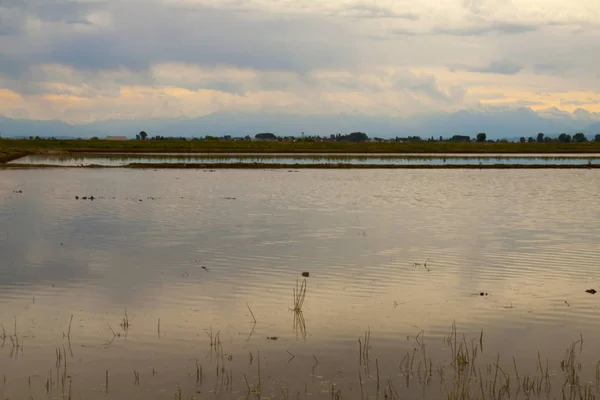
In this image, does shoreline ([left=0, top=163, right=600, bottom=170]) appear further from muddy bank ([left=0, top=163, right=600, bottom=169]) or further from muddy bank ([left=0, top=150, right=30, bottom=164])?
muddy bank ([left=0, top=150, right=30, bottom=164])

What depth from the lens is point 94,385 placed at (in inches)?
380

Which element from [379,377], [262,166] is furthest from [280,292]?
[262,166]

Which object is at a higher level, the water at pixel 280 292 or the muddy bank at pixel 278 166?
the muddy bank at pixel 278 166

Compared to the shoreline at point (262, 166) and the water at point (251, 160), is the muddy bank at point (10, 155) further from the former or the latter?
the shoreline at point (262, 166)

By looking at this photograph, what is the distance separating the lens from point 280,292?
48.9 ft

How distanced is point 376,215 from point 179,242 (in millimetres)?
10231

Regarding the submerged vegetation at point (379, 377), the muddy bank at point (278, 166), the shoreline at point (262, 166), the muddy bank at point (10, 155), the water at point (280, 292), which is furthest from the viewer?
the muddy bank at point (10, 155)

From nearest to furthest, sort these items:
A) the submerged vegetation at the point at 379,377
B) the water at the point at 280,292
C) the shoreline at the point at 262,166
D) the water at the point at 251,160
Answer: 1. the submerged vegetation at the point at 379,377
2. the water at the point at 280,292
3. the shoreline at the point at 262,166
4. the water at the point at 251,160

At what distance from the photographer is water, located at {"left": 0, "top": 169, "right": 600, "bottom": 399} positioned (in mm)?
10211

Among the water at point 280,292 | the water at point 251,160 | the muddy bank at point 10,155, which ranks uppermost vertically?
the muddy bank at point 10,155

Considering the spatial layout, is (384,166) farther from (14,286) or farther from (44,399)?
(44,399)

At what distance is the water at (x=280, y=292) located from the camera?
10.2 m

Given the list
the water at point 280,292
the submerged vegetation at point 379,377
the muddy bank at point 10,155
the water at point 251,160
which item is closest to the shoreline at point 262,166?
the water at point 251,160

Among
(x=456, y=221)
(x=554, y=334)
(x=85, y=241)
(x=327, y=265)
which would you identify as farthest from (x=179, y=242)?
(x=554, y=334)
